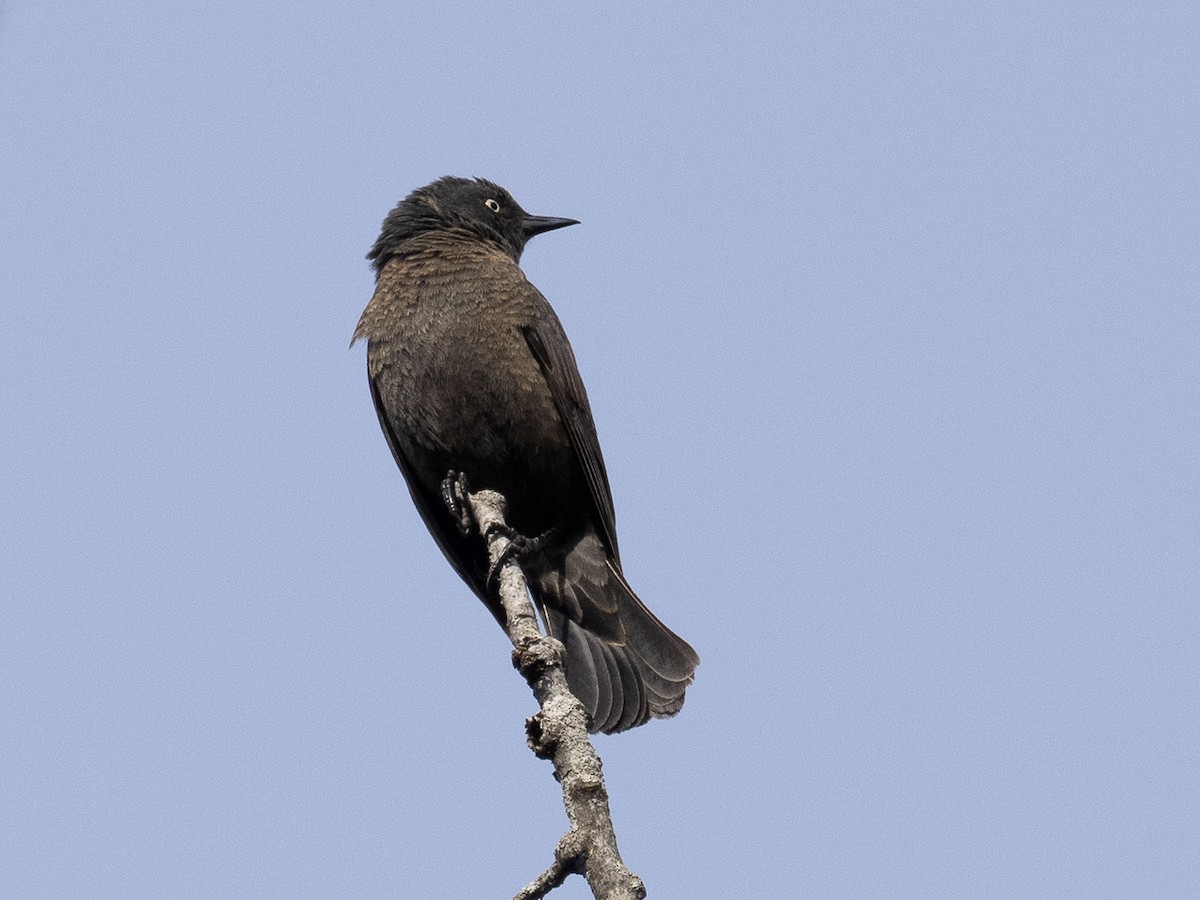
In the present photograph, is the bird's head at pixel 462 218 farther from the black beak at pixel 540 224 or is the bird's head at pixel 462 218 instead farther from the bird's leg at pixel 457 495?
the bird's leg at pixel 457 495

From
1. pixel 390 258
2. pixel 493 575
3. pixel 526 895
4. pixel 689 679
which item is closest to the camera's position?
pixel 526 895

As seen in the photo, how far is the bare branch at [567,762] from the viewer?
3.15m

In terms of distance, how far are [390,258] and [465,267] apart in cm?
56

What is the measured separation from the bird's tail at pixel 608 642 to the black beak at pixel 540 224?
2000mm

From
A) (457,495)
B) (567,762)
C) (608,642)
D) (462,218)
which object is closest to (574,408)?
(457,495)

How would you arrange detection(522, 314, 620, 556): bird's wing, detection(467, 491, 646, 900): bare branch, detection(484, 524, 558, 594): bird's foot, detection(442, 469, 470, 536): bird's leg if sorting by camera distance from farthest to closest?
detection(522, 314, 620, 556): bird's wing → detection(442, 469, 470, 536): bird's leg → detection(484, 524, 558, 594): bird's foot → detection(467, 491, 646, 900): bare branch

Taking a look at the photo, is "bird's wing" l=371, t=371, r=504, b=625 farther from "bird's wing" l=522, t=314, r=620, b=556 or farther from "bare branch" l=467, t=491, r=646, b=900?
"bare branch" l=467, t=491, r=646, b=900

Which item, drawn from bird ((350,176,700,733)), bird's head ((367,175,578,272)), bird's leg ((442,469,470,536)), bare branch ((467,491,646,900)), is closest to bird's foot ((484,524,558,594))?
bird ((350,176,700,733))

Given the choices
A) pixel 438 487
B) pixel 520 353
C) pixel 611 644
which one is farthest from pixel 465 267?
pixel 611 644

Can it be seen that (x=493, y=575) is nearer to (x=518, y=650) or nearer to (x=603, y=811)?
(x=518, y=650)

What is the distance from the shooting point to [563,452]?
20.3 ft

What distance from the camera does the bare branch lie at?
10.3 ft

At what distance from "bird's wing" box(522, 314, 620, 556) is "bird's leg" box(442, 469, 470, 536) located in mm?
500

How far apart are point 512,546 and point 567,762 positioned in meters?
1.61
